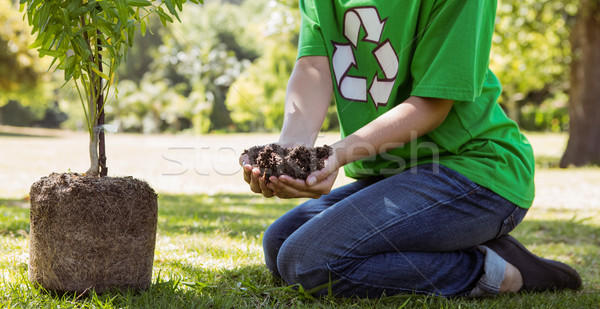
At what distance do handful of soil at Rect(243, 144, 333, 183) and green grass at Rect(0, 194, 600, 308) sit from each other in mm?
432

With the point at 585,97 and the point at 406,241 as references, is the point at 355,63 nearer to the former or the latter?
the point at 406,241

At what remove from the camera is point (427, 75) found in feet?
6.00

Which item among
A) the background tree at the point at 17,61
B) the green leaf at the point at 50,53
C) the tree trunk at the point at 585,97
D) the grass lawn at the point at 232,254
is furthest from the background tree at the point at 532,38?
the background tree at the point at 17,61

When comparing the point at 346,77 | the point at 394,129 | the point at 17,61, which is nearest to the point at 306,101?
the point at 346,77

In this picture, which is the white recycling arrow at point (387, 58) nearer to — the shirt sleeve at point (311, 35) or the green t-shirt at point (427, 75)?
the green t-shirt at point (427, 75)

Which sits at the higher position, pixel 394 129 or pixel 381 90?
pixel 381 90

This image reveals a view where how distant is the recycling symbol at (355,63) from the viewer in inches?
81.4

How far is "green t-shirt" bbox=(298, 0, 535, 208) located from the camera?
1815mm

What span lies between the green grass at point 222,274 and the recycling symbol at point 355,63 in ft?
2.68

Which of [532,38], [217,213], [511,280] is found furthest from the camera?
[532,38]

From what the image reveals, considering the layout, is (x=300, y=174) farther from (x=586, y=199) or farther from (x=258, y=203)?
(x=586, y=199)

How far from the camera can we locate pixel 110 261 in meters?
1.66

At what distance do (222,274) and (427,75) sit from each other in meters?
1.11

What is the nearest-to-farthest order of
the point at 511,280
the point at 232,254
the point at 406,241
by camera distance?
1. the point at 406,241
2. the point at 511,280
3. the point at 232,254
